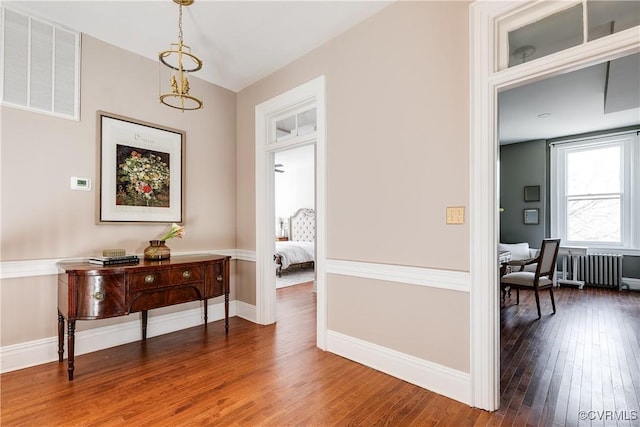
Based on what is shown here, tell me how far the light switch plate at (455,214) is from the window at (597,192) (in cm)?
556

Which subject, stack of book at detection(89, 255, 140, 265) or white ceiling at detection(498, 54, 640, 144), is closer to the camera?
stack of book at detection(89, 255, 140, 265)

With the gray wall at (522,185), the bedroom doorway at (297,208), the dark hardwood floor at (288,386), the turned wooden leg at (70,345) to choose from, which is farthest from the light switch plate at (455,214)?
the gray wall at (522,185)

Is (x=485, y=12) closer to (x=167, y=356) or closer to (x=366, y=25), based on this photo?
(x=366, y=25)

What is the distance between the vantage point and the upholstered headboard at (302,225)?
8633 millimetres

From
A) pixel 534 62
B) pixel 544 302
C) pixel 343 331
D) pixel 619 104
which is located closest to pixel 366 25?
pixel 534 62

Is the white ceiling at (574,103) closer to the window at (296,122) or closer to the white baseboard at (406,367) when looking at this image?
the window at (296,122)

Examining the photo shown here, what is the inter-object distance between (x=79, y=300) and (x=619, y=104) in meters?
6.45

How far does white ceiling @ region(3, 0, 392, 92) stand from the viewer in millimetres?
2514

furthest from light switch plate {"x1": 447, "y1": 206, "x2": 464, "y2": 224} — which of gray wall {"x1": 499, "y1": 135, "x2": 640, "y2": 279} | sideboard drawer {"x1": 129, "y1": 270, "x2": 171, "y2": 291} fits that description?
gray wall {"x1": 499, "y1": 135, "x2": 640, "y2": 279}

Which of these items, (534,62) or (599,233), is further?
(599,233)

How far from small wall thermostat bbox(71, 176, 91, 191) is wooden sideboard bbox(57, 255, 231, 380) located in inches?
26.7

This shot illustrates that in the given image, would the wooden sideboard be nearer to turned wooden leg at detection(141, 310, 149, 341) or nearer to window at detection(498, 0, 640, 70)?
turned wooden leg at detection(141, 310, 149, 341)

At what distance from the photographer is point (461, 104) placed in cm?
212

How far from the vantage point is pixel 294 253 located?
22.4 ft
